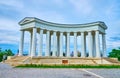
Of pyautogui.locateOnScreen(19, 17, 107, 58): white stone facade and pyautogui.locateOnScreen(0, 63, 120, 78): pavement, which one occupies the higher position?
pyautogui.locateOnScreen(19, 17, 107, 58): white stone facade

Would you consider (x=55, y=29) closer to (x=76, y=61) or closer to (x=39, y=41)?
(x=39, y=41)

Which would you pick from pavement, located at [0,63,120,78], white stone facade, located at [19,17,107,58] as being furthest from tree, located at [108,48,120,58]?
pavement, located at [0,63,120,78]

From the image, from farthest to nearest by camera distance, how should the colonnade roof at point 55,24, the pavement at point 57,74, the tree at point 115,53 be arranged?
the tree at point 115,53
the colonnade roof at point 55,24
the pavement at point 57,74

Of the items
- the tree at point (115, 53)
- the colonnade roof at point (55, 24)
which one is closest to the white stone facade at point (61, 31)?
the colonnade roof at point (55, 24)

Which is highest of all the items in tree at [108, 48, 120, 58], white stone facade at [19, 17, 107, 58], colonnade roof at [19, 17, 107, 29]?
colonnade roof at [19, 17, 107, 29]

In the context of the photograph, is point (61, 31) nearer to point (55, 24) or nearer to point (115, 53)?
point (55, 24)

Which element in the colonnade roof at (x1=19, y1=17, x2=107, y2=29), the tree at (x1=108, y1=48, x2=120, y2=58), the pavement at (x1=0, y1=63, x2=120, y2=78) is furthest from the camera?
the tree at (x1=108, y1=48, x2=120, y2=58)

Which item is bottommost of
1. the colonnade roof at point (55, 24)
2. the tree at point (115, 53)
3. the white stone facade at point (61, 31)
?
the tree at point (115, 53)

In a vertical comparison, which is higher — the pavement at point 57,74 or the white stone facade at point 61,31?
the white stone facade at point 61,31

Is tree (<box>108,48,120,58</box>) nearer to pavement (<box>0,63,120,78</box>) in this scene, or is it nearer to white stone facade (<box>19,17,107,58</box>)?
white stone facade (<box>19,17,107,58</box>)

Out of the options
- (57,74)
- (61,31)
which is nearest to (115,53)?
(61,31)

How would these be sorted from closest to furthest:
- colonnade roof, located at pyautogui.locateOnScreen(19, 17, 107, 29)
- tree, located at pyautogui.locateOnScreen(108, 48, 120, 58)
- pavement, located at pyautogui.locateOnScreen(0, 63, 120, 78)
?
pavement, located at pyautogui.locateOnScreen(0, 63, 120, 78)
colonnade roof, located at pyautogui.locateOnScreen(19, 17, 107, 29)
tree, located at pyautogui.locateOnScreen(108, 48, 120, 58)

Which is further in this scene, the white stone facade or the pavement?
the white stone facade

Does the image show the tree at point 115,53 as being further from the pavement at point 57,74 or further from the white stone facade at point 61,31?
the pavement at point 57,74
